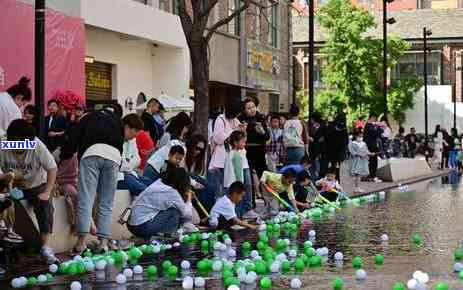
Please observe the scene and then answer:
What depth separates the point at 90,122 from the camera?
1095cm

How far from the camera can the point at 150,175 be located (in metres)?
13.3

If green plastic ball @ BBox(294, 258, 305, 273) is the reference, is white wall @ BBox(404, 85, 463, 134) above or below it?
above

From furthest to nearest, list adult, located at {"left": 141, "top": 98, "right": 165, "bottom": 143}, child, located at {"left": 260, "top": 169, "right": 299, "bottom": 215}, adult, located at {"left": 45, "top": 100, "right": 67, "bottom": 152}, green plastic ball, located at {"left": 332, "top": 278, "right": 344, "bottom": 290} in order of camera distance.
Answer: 1. adult, located at {"left": 141, "top": 98, "right": 165, "bottom": 143}
2. child, located at {"left": 260, "top": 169, "right": 299, "bottom": 215}
3. adult, located at {"left": 45, "top": 100, "right": 67, "bottom": 152}
4. green plastic ball, located at {"left": 332, "top": 278, "right": 344, "bottom": 290}

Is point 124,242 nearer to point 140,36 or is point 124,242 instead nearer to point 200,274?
→ point 200,274

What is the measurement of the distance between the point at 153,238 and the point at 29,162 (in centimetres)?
227

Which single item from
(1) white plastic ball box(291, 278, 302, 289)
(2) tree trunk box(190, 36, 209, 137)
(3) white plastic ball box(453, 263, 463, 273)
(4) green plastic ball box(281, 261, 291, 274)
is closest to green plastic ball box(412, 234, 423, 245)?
(3) white plastic ball box(453, 263, 463, 273)

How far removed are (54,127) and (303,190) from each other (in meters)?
4.77

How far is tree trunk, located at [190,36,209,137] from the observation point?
17.9m

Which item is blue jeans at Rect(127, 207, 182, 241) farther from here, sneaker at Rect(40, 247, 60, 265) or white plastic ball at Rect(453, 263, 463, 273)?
white plastic ball at Rect(453, 263, 463, 273)

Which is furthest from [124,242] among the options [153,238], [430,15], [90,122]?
[430,15]

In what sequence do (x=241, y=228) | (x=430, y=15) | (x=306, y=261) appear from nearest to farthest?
(x=306, y=261)
(x=241, y=228)
(x=430, y=15)

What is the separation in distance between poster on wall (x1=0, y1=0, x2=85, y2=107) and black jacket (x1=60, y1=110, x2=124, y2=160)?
6270 millimetres

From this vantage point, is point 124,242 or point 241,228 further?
point 241,228

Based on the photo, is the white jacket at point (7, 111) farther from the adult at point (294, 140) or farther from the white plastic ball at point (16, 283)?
the adult at point (294, 140)
